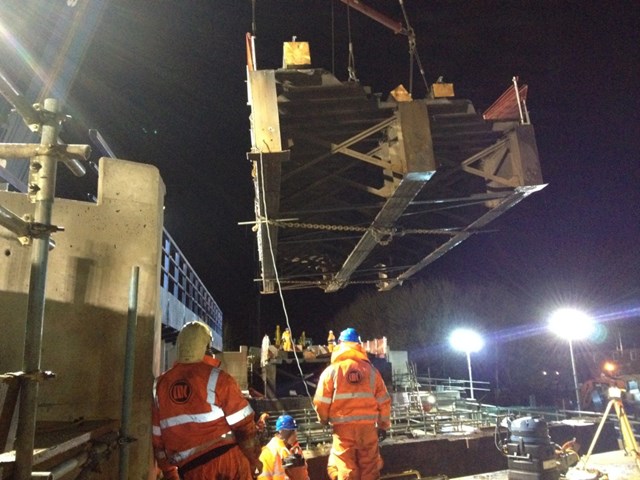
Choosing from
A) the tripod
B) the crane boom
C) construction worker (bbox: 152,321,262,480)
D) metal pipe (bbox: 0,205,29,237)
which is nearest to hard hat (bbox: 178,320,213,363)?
construction worker (bbox: 152,321,262,480)

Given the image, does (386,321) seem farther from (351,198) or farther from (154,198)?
(154,198)

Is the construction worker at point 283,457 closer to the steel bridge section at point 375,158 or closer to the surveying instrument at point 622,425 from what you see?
the steel bridge section at point 375,158

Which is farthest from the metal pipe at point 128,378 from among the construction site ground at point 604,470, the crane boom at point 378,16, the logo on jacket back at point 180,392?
the crane boom at point 378,16

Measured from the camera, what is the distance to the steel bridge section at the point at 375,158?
22.0 feet

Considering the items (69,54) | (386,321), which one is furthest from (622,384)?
(386,321)

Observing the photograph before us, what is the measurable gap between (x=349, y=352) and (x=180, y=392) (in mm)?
2432

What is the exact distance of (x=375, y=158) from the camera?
25.4 ft


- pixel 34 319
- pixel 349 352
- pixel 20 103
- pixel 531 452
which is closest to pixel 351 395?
pixel 349 352

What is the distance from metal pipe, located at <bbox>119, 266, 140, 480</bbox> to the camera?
3.62 m

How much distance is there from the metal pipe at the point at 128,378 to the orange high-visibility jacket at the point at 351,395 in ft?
7.23

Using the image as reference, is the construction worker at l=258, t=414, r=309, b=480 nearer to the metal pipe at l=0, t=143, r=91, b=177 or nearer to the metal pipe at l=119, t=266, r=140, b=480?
the metal pipe at l=119, t=266, r=140, b=480

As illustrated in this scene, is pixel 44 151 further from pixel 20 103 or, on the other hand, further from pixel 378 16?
pixel 378 16

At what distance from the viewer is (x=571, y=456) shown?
639cm

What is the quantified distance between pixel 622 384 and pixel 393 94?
6.33 m
